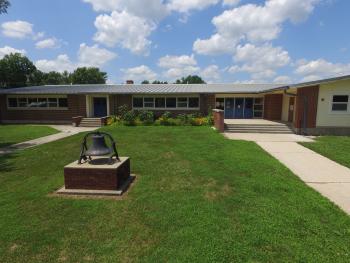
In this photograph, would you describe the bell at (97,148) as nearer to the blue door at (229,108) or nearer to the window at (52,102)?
the blue door at (229,108)

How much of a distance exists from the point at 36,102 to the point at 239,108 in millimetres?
17762

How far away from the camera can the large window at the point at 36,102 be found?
68.2 ft

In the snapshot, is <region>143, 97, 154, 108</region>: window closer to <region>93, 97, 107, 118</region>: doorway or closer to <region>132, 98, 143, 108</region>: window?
<region>132, 98, 143, 108</region>: window

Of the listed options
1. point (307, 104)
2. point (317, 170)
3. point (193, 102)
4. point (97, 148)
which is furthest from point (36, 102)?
point (317, 170)

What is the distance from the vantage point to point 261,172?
653cm

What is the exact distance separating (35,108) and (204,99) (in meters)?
14.7

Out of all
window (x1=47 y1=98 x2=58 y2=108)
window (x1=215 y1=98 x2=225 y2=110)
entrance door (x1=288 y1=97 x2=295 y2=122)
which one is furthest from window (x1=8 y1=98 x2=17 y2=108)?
entrance door (x1=288 y1=97 x2=295 y2=122)

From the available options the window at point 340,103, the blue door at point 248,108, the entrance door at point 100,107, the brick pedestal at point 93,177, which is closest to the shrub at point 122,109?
the entrance door at point 100,107

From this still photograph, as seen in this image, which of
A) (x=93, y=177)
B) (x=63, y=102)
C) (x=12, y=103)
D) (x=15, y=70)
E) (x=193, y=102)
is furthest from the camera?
(x=15, y=70)

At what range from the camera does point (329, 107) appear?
45.2ft

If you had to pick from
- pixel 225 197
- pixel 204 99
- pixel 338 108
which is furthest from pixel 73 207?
pixel 204 99

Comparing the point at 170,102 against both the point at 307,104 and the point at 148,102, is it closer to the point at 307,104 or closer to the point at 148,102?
the point at 148,102

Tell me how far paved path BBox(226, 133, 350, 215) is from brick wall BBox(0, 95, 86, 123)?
52.6ft

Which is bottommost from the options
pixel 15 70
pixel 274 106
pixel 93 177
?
pixel 93 177
